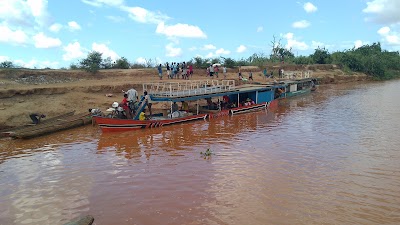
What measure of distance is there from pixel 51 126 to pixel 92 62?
Result: 1502 cm

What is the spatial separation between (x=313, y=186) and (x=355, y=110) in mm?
15365

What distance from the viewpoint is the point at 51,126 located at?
612 inches

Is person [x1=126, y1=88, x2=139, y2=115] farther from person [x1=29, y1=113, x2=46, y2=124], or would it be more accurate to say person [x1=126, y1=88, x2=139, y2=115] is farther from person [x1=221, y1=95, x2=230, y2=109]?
person [x1=221, y1=95, x2=230, y2=109]

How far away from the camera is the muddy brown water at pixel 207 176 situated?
287 inches

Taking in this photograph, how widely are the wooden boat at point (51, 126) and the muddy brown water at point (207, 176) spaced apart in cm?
36

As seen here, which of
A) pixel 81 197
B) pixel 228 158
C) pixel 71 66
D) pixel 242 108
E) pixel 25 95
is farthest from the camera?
pixel 71 66

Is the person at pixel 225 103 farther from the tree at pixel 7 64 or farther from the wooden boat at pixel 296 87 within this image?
the tree at pixel 7 64

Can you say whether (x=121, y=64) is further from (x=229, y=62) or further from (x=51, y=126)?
(x=51, y=126)

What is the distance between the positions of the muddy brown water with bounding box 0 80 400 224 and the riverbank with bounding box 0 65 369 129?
3030 mm

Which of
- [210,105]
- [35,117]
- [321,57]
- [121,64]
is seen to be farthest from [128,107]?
[321,57]

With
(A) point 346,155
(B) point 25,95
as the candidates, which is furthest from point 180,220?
(B) point 25,95

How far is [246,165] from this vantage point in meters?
10.4

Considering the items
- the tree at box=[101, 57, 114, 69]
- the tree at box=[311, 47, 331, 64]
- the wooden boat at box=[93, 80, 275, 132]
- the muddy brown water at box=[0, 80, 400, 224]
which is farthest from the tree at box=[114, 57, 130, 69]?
the tree at box=[311, 47, 331, 64]

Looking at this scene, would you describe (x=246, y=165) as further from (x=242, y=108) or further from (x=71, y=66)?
(x=71, y=66)
